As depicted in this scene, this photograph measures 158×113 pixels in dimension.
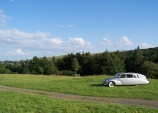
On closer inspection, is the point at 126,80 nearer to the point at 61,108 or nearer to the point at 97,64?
the point at 61,108

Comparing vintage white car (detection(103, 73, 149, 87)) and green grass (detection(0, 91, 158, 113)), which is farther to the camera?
vintage white car (detection(103, 73, 149, 87))

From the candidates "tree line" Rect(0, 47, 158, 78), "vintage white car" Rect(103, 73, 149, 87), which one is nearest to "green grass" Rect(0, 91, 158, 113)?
"vintage white car" Rect(103, 73, 149, 87)

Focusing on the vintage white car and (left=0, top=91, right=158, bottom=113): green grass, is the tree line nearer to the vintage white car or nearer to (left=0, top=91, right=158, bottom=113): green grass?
the vintage white car

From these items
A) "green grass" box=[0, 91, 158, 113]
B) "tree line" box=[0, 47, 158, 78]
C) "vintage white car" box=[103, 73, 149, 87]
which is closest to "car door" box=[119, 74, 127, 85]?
"vintage white car" box=[103, 73, 149, 87]

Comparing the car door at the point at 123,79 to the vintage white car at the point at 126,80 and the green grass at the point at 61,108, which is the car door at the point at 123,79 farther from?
the green grass at the point at 61,108

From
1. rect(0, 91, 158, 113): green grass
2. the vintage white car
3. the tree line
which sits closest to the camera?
rect(0, 91, 158, 113): green grass

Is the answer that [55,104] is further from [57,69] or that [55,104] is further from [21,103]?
[57,69]

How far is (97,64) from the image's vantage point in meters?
92.4

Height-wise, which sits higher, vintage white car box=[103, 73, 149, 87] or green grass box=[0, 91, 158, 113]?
vintage white car box=[103, 73, 149, 87]

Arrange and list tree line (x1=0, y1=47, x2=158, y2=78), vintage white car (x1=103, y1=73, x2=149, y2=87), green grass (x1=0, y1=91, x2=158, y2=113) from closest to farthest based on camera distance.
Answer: green grass (x1=0, y1=91, x2=158, y2=113), vintage white car (x1=103, y1=73, x2=149, y2=87), tree line (x1=0, y1=47, x2=158, y2=78)

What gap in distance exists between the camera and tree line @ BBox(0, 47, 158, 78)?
81.2 m

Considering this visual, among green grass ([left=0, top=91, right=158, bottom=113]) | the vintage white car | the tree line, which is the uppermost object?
the tree line

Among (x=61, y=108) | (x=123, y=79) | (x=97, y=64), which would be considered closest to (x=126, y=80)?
(x=123, y=79)

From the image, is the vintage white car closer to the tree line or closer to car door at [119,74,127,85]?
car door at [119,74,127,85]
